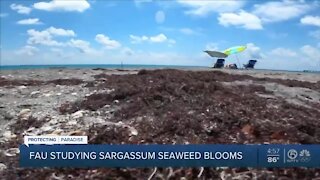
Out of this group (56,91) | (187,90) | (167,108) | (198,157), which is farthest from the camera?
(56,91)

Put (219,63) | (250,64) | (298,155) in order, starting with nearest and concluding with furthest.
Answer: (298,155) → (219,63) → (250,64)

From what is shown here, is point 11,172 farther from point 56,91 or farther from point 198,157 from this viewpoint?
point 56,91

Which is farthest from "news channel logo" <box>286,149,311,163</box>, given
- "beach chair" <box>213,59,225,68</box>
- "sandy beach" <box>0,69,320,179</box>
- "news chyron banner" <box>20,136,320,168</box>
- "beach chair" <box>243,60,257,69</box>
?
"beach chair" <box>243,60,257,69</box>

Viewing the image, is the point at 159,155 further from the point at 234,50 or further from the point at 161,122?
the point at 234,50

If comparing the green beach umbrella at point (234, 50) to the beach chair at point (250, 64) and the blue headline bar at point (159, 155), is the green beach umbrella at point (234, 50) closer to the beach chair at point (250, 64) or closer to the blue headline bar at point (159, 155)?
the beach chair at point (250, 64)

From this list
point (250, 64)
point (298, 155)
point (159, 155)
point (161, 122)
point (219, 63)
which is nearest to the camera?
point (159, 155)

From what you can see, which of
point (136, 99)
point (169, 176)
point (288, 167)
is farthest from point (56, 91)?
point (288, 167)

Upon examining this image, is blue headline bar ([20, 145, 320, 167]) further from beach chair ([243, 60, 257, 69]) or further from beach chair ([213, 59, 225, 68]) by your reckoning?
beach chair ([243, 60, 257, 69])

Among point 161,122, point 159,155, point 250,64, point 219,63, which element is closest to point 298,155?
point 159,155

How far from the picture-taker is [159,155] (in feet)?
18.6

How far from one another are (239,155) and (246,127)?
172 centimetres

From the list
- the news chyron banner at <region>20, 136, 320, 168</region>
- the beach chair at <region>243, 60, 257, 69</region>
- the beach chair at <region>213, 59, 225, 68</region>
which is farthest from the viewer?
the beach chair at <region>243, 60, 257, 69</region>

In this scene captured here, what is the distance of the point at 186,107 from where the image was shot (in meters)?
8.73

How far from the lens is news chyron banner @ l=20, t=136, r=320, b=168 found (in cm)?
561
